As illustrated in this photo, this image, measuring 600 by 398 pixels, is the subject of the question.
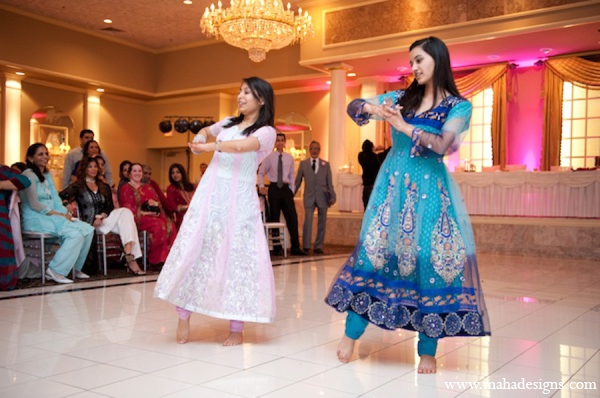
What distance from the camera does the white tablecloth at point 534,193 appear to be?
8.98m

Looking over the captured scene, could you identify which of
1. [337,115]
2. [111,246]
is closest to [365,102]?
[111,246]

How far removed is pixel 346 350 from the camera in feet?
9.62

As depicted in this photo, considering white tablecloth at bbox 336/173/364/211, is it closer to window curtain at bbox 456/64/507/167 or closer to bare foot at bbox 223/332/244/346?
window curtain at bbox 456/64/507/167

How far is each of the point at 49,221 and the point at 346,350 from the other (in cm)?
370

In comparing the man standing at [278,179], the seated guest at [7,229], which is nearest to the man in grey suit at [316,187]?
the man standing at [278,179]

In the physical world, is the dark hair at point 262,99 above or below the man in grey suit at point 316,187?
above

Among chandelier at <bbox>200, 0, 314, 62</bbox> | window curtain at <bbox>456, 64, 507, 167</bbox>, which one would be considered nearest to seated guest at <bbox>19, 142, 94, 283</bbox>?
chandelier at <bbox>200, 0, 314, 62</bbox>

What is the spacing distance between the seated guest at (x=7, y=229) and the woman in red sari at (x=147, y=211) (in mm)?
1297

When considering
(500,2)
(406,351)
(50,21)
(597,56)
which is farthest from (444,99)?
(50,21)

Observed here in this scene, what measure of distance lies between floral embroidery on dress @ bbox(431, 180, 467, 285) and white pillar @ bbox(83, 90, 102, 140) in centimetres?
1317

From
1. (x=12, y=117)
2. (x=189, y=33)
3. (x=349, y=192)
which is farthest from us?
(x=189, y=33)

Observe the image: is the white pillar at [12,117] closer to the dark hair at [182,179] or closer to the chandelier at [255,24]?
the chandelier at [255,24]

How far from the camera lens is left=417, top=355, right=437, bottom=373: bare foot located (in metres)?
2.78

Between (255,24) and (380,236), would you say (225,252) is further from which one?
(255,24)
